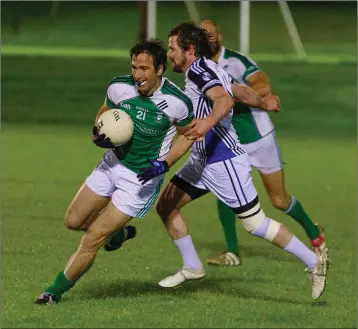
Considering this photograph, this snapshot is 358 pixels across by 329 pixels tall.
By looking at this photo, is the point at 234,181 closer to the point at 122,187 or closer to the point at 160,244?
the point at 122,187

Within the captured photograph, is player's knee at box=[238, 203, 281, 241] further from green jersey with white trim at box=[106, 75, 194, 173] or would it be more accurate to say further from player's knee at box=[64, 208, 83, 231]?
player's knee at box=[64, 208, 83, 231]

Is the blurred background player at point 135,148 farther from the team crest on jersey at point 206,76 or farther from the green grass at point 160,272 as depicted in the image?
the green grass at point 160,272

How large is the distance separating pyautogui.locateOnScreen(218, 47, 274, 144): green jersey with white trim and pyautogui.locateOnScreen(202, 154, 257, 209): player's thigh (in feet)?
4.71

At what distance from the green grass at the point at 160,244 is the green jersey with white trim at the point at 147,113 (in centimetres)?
113

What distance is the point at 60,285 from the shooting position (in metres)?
8.57

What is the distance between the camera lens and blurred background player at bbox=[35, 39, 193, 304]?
848cm

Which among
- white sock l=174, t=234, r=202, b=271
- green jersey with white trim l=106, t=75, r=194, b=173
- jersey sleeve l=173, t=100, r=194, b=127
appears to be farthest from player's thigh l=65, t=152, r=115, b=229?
white sock l=174, t=234, r=202, b=271

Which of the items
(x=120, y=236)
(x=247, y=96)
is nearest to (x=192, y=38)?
(x=247, y=96)

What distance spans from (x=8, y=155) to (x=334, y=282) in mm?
9853

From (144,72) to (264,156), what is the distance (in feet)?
8.27

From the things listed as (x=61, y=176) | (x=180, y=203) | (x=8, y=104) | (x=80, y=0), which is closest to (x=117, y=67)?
(x=8, y=104)

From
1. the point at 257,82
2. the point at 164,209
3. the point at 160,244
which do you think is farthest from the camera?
the point at 160,244

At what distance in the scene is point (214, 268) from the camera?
10508 mm

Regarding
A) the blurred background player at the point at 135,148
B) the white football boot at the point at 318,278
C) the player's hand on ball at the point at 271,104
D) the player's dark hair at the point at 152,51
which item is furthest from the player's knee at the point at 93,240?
the player's hand on ball at the point at 271,104
